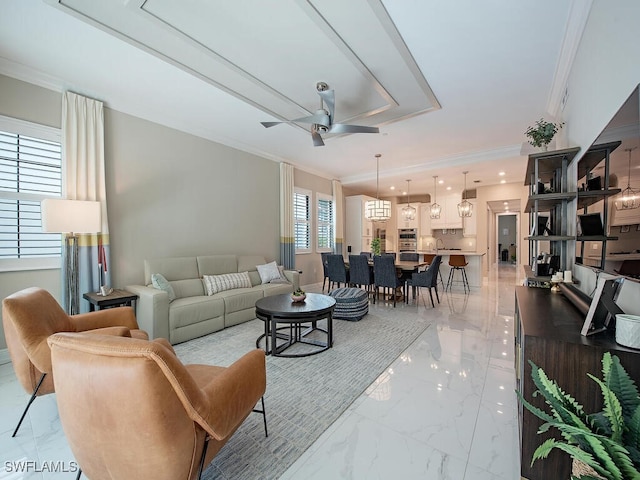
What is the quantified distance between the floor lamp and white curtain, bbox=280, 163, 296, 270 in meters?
3.40

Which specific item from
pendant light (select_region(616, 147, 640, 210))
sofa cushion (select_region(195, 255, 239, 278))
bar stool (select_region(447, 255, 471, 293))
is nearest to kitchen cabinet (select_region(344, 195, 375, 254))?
bar stool (select_region(447, 255, 471, 293))

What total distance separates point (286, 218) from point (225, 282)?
2.23m

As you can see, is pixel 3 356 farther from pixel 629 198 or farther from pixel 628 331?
pixel 629 198

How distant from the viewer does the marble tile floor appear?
150 cm

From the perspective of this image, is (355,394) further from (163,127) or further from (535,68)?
(163,127)

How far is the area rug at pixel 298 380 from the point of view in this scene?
158cm

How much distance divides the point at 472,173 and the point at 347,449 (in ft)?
21.7

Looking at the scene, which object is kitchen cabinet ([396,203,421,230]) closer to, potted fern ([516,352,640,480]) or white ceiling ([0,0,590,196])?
white ceiling ([0,0,590,196])

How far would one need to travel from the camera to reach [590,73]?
1.99 metres

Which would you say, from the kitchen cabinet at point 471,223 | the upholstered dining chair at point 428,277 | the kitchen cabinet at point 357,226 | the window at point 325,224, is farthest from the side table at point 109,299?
the kitchen cabinet at point 471,223

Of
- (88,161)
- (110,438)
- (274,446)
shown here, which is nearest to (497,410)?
(274,446)

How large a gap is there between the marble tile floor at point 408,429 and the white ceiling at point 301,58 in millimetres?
3020

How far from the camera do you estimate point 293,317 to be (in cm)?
278

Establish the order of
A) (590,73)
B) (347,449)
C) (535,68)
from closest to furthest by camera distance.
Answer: (347,449) → (590,73) → (535,68)
